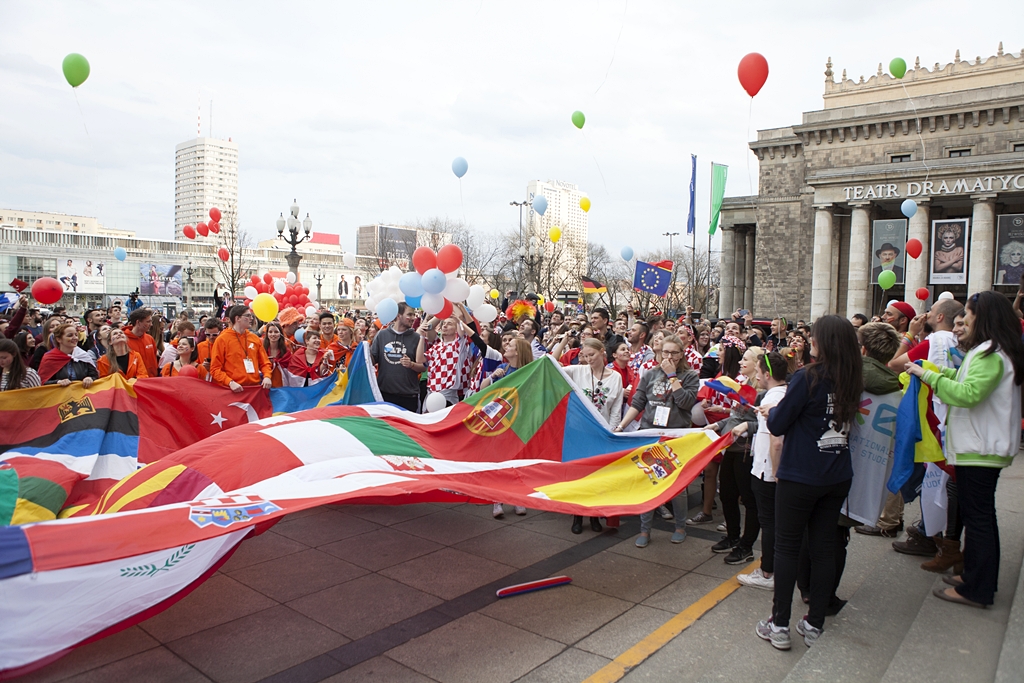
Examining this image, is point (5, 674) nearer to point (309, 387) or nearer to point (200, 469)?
point (200, 469)

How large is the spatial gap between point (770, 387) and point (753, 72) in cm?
747

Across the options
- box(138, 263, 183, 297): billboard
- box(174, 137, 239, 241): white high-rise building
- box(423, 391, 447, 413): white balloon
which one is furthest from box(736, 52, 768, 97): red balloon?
box(174, 137, 239, 241): white high-rise building

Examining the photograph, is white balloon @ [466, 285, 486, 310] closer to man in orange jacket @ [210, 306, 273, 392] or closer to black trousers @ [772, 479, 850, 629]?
man in orange jacket @ [210, 306, 273, 392]

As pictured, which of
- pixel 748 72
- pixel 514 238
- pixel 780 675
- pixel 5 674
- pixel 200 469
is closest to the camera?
pixel 5 674

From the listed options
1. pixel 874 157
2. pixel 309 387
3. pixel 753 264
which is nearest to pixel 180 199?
pixel 753 264

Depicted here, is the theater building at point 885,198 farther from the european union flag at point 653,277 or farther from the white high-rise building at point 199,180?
the white high-rise building at point 199,180

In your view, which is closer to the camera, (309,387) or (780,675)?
(780,675)

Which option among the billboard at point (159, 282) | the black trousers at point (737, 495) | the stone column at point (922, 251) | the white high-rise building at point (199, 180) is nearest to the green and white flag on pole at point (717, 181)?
the stone column at point (922, 251)

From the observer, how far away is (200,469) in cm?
445

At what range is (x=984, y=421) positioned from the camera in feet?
13.8

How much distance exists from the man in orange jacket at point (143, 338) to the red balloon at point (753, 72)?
9231 mm

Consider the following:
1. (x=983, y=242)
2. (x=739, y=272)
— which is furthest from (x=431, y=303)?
(x=739, y=272)

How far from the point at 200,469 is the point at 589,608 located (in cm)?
279

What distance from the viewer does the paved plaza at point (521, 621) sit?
3752mm
